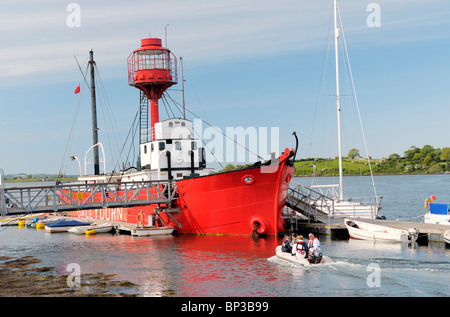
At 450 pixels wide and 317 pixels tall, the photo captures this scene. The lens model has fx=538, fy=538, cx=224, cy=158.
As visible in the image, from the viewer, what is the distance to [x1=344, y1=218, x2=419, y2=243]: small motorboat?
110ft

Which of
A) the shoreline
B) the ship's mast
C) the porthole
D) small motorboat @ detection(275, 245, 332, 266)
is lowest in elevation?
the shoreline

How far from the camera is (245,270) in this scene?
2694 cm

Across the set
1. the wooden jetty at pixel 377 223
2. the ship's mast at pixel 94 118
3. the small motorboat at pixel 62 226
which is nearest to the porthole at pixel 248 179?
the wooden jetty at pixel 377 223

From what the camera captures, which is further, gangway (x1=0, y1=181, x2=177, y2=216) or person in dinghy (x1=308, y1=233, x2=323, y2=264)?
gangway (x1=0, y1=181, x2=177, y2=216)

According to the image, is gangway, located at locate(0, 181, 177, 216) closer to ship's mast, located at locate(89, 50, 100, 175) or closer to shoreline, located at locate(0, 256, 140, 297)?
shoreline, located at locate(0, 256, 140, 297)

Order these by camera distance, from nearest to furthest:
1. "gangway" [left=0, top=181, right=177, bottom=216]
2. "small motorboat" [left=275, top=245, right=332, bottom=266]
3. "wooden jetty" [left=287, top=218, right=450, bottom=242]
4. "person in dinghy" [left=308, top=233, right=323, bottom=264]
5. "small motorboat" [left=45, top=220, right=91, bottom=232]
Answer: "person in dinghy" [left=308, top=233, right=323, bottom=264]
"small motorboat" [left=275, top=245, right=332, bottom=266]
"wooden jetty" [left=287, top=218, right=450, bottom=242]
"gangway" [left=0, top=181, right=177, bottom=216]
"small motorboat" [left=45, top=220, right=91, bottom=232]

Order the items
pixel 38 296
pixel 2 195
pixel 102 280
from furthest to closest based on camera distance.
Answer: pixel 2 195 < pixel 102 280 < pixel 38 296

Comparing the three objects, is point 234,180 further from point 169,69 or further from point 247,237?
point 169,69

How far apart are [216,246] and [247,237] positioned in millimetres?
3211

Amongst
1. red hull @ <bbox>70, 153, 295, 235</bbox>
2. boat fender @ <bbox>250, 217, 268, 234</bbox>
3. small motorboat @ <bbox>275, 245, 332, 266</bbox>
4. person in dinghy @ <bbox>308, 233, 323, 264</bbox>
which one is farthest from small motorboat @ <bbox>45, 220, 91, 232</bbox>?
person in dinghy @ <bbox>308, 233, 323, 264</bbox>

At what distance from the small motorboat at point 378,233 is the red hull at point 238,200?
490cm

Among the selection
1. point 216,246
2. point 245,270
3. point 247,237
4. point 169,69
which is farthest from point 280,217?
point 169,69

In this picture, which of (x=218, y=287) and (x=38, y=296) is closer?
(x=38, y=296)

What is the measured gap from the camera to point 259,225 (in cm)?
3656
